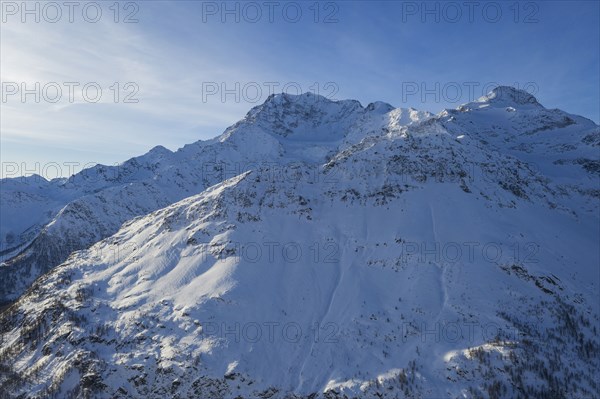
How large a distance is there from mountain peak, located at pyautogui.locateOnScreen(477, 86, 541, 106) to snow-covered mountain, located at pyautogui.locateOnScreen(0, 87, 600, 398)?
10551 cm

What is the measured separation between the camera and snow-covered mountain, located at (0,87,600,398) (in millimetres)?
34969

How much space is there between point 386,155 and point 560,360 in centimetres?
4532

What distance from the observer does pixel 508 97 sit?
172 meters

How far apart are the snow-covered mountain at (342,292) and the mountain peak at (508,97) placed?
346ft

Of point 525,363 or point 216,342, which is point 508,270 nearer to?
point 525,363

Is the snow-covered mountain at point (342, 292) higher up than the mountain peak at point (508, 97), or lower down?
lower down

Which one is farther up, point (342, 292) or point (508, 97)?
point (508, 97)

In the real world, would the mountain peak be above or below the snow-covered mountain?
above

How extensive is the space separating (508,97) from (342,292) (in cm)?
16288

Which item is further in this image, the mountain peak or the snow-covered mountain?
the mountain peak

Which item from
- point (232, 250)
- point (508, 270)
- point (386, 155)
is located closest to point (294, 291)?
point (232, 250)

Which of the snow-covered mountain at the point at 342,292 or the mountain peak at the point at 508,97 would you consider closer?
the snow-covered mountain at the point at 342,292

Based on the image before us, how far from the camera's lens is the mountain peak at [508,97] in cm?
16712

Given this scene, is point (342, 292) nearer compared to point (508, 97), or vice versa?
point (342, 292)
